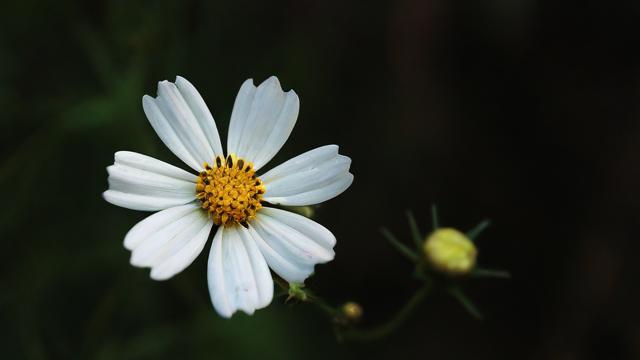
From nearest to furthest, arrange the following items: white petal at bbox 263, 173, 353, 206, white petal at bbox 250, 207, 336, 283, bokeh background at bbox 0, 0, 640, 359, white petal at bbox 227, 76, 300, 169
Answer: white petal at bbox 250, 207, 336, 283 → white petal at bbox 263, 173, 353, 206 → white petal at bbox 227, 76, 300, 169 → bokeh background at bbox 0, 0, 640, 359

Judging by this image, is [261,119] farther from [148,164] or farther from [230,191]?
[148,164]

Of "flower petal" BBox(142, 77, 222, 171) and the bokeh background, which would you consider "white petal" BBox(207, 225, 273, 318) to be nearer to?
"flower petal" BBox(142, 77, 222, 171)

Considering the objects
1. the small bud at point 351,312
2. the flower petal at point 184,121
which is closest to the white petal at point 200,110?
the flower petal at point 184,121

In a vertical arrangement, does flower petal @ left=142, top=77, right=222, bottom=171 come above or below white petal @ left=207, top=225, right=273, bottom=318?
above

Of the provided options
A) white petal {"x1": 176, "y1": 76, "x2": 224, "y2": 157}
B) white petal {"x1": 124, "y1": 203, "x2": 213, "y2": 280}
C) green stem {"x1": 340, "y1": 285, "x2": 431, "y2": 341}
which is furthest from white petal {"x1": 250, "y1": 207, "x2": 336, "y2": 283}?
green stem {"x1": 340, "y1": 285, "x2": 431, "y2": 341}

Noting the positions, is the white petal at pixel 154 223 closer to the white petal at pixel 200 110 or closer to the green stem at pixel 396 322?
the white petal at pixel 200 110

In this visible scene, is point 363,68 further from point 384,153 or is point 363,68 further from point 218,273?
point 218,273

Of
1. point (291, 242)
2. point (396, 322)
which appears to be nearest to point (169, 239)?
point (291, 242)
